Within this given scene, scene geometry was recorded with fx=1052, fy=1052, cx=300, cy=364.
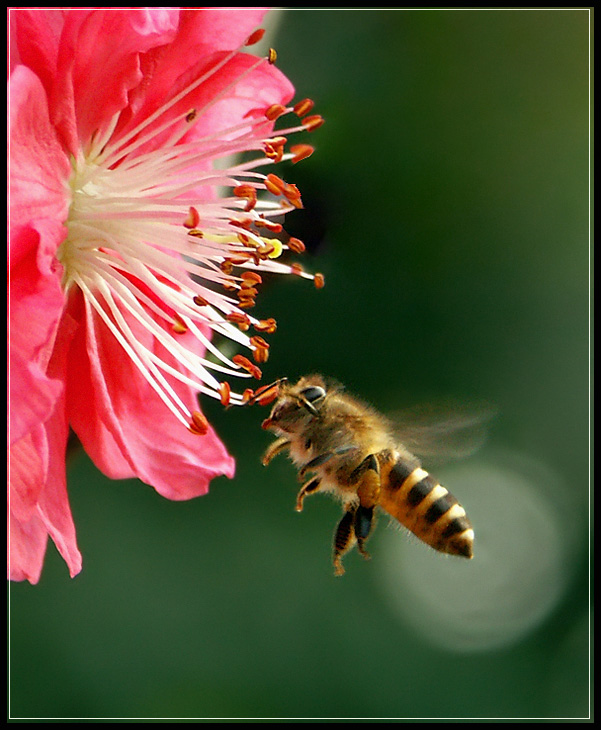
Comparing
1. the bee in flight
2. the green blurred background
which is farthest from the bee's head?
the green blurred background

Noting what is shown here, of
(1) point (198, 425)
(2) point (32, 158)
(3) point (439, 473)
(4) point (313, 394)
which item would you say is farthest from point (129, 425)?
(3) point (439, 473)

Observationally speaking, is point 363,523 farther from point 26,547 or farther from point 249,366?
point 26,547

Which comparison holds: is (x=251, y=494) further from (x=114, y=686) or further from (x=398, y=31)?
(x=398, y=31)

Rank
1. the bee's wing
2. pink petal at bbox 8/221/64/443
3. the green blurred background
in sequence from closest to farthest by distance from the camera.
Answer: pink petal at bbox 8/221/64/443 → the bee's wing → the green blurred background

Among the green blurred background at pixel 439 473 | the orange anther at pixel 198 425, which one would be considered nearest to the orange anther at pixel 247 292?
the orange anther at pixel 198 425

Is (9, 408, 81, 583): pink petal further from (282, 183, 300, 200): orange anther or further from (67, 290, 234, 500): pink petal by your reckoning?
(282, 183, 300, 200): orange anther

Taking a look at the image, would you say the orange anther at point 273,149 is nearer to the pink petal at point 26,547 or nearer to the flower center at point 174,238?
the flower center at point 174,238

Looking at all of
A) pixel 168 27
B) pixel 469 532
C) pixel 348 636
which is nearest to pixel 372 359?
pixel 348 636
